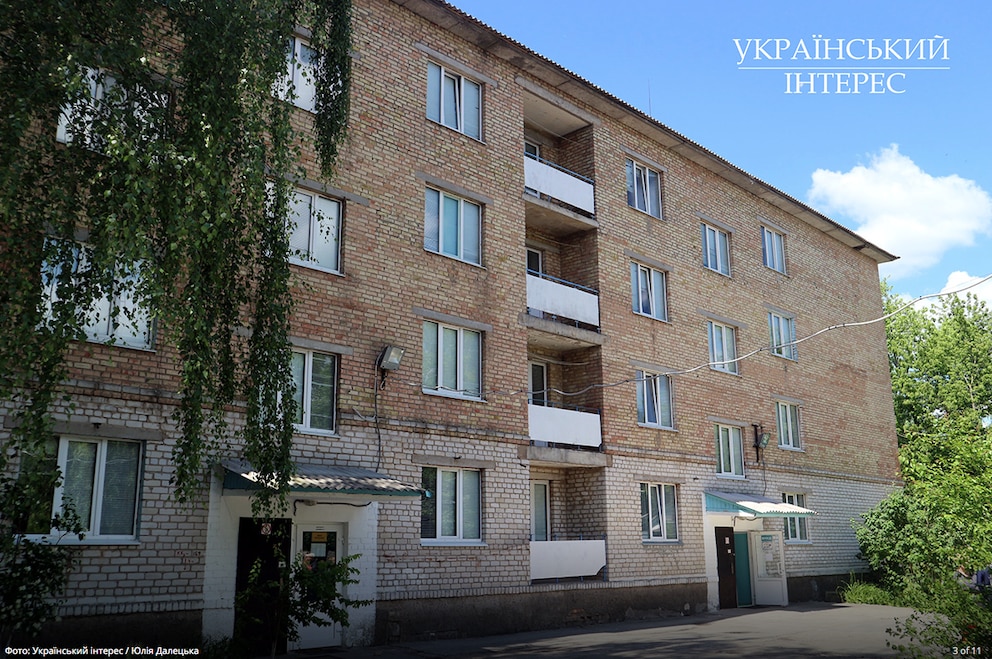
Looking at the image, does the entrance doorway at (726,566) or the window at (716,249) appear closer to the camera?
the entrance doorway at (726,566)

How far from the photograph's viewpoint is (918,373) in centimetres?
3931

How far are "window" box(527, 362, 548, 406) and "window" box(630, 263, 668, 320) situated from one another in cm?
284

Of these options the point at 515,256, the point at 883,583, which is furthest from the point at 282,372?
the point at 883,583

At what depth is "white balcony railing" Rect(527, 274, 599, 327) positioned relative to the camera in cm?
1802

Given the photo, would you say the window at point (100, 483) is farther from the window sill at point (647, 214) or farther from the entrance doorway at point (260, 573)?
the window sill at point (647, 214)

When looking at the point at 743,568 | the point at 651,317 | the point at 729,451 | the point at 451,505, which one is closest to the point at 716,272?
the point at 651,317

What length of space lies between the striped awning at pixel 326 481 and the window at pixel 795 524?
1456 cm

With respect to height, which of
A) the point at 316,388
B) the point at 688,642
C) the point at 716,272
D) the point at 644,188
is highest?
the point at 644,188

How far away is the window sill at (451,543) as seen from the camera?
48.3 ft

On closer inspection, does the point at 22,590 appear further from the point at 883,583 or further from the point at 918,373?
the point at 918,373

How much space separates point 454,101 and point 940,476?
11356 mm

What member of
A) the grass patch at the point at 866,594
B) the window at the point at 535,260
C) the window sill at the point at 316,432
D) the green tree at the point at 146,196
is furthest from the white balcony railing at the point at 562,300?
the grass patch at the point at 866,594

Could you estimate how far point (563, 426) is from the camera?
17703 mm

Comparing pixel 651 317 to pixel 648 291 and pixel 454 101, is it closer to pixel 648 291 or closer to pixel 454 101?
pixel 648 291
